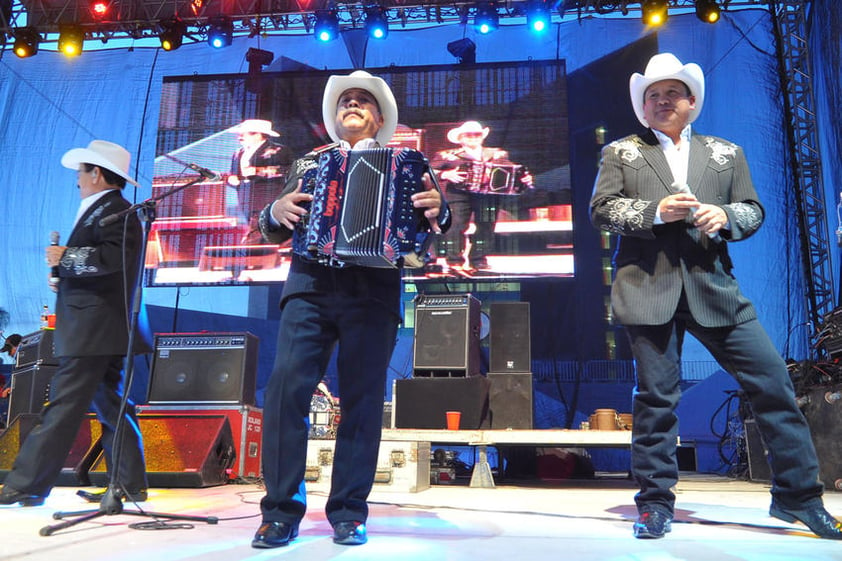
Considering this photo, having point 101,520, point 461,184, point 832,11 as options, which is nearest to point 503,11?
point 461,184

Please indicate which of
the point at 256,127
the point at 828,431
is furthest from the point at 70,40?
the point at 828,431

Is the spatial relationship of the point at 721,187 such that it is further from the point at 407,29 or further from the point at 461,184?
the point at 407,29

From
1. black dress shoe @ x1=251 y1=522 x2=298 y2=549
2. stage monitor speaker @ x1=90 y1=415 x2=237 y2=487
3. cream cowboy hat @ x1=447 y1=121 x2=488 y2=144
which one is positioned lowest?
stage monitor speaker @ x1=90 y1=415 x2=237 y2=487

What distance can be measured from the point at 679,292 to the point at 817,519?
0.76m

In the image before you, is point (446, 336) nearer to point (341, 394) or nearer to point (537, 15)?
point (341, 394)

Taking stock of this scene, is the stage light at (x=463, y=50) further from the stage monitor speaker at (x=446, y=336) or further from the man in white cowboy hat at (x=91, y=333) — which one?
the man in white cowboy hat at (x=91, y=333)

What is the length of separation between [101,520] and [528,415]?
3119mm

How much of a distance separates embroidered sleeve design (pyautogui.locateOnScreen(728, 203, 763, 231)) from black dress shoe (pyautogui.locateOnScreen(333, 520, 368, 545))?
1.49 metres

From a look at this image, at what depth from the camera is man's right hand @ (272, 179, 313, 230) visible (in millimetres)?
2043

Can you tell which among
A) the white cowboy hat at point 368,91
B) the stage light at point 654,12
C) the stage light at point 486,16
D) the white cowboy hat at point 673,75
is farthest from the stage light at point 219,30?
the white cowboy hat at point 673,75

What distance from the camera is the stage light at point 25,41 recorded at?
24.0ft

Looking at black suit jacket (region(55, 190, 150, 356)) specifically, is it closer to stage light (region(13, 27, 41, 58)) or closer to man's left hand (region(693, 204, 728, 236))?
man's left hand (region(693, 204, 728, 236))

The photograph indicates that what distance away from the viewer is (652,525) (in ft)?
6.89

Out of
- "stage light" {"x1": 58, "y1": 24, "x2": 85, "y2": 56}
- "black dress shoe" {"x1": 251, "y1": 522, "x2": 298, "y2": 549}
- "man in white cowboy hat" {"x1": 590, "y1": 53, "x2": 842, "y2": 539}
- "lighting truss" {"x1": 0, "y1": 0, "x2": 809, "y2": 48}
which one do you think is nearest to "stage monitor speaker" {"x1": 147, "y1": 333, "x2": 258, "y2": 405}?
"black dress shoe" {"x1": 251, "y1": 522, "x2": 298, "y2": 549}
